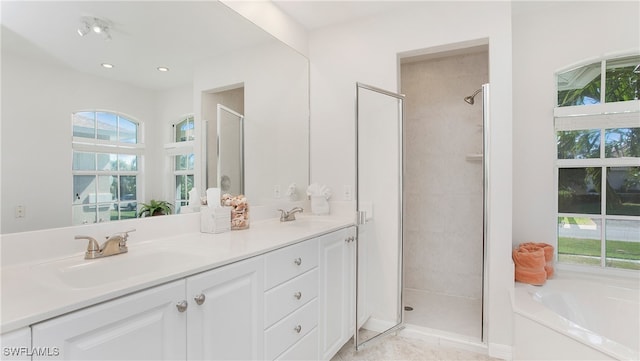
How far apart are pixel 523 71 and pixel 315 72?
5.78 feet

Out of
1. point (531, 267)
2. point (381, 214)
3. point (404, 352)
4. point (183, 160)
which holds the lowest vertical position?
point (404, 352)

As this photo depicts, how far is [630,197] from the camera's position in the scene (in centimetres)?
237

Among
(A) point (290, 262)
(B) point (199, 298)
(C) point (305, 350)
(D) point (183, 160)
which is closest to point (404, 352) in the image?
(C) point (305, 350)

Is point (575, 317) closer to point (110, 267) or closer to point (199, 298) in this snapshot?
point (199, 298)

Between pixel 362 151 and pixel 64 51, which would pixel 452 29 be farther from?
pixel 64 51

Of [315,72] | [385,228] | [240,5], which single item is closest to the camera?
[240,5]

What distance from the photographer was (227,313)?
1.21m

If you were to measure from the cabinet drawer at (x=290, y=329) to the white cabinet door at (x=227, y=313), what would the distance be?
68 mm

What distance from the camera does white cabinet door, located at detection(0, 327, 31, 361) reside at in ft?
2.18

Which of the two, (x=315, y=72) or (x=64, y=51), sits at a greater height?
(x=315, y=72)

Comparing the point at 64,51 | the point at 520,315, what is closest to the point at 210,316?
the point at 64,51

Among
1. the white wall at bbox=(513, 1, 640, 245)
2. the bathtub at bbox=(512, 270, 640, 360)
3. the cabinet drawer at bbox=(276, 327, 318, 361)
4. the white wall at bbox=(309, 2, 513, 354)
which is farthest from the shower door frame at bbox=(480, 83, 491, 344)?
the cabinet drawer at bbox=(276, 327, 318, 361)

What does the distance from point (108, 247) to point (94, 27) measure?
3.14 ft

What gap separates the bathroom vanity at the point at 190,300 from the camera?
78 centimetres
